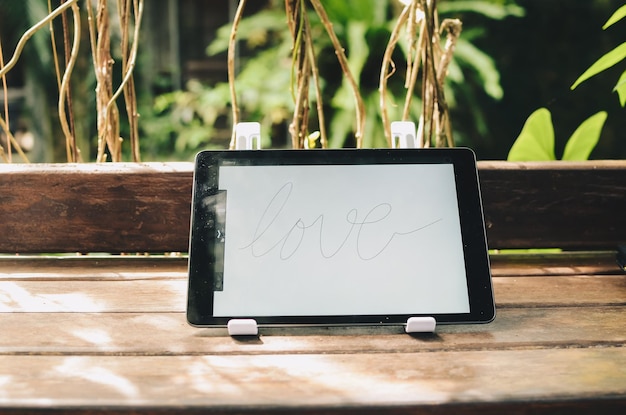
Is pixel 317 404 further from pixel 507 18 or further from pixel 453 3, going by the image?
pixel 507 18

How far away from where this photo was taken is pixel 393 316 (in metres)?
0.67

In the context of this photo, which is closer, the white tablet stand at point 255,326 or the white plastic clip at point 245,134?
the white tablet stand at point 255,326

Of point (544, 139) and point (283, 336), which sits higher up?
point (544, 139)

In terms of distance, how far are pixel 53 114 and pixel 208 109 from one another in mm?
1238

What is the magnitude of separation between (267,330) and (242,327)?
1.5 inches

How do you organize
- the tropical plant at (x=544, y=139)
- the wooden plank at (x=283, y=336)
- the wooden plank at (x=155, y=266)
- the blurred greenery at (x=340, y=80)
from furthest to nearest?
the blurred greenery at (x=340, y=80)
the tropical plant at (x=544, y=139)
the wooden plank at (x=155, y=266)
the wooden plank at (x=283, y=336)

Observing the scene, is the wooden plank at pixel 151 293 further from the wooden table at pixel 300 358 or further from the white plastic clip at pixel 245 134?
the white plastic clip at pixel 245 134

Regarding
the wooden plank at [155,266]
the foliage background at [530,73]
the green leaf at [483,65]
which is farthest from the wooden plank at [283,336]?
the foliage background at [530,73]

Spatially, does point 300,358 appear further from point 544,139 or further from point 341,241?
point 544,139

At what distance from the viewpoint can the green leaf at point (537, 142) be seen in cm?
116

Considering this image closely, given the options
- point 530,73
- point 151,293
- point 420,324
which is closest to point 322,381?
point 420,324

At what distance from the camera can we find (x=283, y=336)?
659mm

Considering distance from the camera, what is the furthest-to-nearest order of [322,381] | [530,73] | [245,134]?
[530,73] → [245,134] → [322,381]

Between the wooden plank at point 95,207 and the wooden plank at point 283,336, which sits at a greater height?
the wooden plank at point 95,207
